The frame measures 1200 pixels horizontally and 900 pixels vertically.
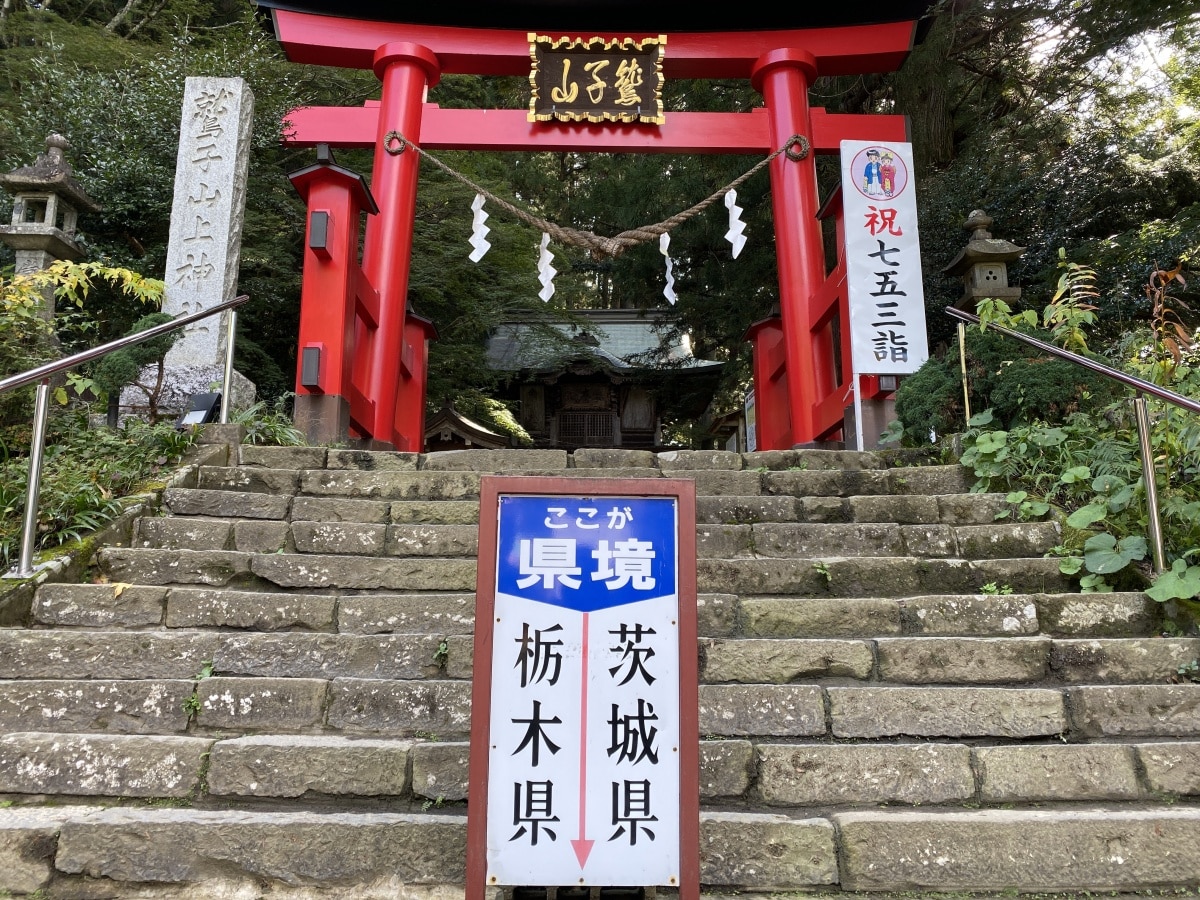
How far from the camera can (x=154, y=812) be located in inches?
93.7

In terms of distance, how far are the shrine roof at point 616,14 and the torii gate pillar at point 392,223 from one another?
42 centimetres

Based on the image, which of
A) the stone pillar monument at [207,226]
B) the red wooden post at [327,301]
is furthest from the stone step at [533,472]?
the stone pillar monument at [207,226]

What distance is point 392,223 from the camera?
7223mm

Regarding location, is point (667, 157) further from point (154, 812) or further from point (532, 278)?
point (154, 812)

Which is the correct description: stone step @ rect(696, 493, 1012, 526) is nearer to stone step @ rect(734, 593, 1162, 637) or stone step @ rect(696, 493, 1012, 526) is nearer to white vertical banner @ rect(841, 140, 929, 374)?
stone step @ rect(734, 593, 1162, 637)

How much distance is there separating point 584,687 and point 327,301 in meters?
4.74

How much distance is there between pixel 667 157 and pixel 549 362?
15.7 feet

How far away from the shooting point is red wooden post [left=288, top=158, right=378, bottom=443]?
18.8 ft

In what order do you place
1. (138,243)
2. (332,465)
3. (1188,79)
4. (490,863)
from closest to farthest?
(490,863) → (332,465) → (138,243) → (1188,79)

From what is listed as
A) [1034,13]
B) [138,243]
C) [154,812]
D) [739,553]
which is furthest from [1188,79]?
[154,812]

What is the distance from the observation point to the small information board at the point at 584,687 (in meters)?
1.83

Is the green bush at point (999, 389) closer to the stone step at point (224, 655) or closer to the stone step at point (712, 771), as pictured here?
the stone step at point (712, 771)

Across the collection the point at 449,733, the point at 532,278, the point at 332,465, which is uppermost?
the point at 532,278

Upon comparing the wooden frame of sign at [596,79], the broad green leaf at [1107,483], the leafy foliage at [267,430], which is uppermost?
the wooden frame of sign at [596,79]
